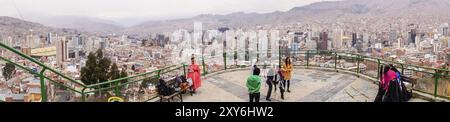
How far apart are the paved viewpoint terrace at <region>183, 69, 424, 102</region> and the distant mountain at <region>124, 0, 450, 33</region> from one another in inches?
2386

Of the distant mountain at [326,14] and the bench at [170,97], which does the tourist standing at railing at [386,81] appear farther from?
the distant mountain at [326,14]

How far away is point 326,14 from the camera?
105 metres

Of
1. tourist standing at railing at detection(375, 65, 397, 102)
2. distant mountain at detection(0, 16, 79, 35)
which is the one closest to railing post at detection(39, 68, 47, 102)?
tourist standing at railing at detection(375, 65, 397, 102)

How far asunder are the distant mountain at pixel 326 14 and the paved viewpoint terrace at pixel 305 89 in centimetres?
6061

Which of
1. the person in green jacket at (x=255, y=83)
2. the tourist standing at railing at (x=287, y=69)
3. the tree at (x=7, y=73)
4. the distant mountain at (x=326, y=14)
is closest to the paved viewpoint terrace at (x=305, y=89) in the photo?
the tourist standing at railing at (x=287, y=69)

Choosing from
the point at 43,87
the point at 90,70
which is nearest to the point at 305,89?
the point at 43,87

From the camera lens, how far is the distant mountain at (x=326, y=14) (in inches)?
3078

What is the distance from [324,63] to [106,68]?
1314cm

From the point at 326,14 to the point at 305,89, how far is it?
100.0 meters

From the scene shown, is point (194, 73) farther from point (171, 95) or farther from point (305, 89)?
point (305, 89)
